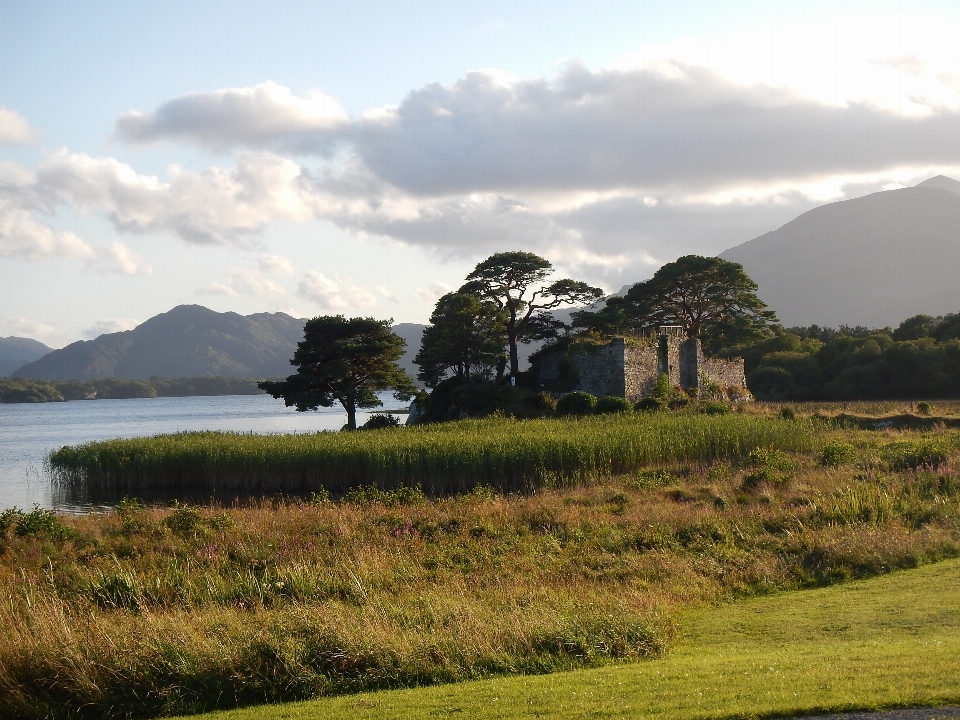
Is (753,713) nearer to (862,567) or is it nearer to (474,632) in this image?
(474,632)

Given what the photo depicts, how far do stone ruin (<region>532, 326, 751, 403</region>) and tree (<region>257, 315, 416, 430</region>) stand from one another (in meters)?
8.15

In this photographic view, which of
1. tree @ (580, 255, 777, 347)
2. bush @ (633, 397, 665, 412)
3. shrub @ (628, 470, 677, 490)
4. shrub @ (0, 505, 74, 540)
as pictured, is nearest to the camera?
shrub @ (0, 505, 74, 540)

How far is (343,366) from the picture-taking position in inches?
1729

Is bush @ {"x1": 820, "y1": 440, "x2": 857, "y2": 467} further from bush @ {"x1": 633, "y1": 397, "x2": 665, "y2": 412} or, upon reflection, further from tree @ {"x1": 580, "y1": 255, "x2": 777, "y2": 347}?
tree @ {"x1": 580, "y1": 255, "x2": 777, "y2": 347}

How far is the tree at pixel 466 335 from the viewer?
43.2 metres

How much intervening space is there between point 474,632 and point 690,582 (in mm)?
4428

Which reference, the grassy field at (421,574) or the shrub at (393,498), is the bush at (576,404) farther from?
the shrub at (393,498)


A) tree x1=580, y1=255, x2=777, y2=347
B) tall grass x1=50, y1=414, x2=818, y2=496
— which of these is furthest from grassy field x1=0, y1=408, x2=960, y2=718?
tree x1=580, y1=255, x2=777, y2=347

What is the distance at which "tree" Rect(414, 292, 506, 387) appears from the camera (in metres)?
43.2

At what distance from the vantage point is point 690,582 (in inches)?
476

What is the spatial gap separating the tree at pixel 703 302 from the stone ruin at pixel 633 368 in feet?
12.2

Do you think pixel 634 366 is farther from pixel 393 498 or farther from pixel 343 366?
pixel 393 498

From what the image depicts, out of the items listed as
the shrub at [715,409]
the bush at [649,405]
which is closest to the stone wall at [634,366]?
the bush at [649,405]

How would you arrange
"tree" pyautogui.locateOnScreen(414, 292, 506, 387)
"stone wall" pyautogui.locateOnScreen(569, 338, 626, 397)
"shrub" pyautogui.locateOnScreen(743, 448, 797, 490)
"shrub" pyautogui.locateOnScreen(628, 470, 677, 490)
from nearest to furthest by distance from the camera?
"shrub" pyautogui.locateOnScreen(743, 448, 797, 490)
"shrub" pyautogui.locateOnScreen(628, 470, 677, 490)
"stone wall" pyautogui.locateOnScreen(569, 338, 626, 397)
"tree" pyautogui.locateOnScreen(414, 292, 506, 387)
